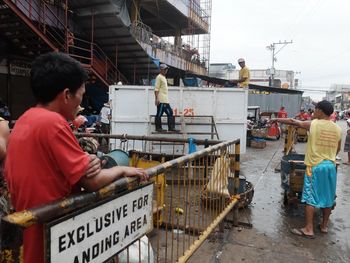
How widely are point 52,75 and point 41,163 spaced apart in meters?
0.43

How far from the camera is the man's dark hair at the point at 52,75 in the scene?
1675 millimetres

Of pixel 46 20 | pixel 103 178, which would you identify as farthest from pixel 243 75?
pixel 103 178

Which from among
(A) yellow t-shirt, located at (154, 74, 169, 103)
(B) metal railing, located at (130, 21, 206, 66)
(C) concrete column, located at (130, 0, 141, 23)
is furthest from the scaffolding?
(A) yellow t-shirt, located at (154, 74, 169, 103)

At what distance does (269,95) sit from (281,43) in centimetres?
2915

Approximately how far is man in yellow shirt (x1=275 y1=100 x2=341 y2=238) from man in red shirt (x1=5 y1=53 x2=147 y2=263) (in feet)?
12.7

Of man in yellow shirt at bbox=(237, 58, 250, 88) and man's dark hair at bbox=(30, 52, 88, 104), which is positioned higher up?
man in yellow shirt at bbox=(237, 58, 250, 88)

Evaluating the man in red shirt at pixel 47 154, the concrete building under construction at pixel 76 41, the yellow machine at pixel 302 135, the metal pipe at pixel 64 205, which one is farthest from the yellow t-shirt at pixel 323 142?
the yellow machine at pixel 302 135

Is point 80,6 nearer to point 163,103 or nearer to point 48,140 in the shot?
point 163,103

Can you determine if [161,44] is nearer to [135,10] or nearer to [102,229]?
[135,10]

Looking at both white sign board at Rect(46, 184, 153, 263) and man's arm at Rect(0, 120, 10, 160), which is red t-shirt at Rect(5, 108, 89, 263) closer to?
white sign board at Rect(46, 184, 153, 263)

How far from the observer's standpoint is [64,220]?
60.1 inches

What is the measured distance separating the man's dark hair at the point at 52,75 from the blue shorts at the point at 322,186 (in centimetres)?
405

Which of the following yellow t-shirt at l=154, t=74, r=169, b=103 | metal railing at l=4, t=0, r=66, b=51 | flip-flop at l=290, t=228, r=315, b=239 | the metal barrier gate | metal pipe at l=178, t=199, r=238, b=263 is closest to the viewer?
the metal barrier gate

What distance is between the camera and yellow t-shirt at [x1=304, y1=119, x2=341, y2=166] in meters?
4.82
